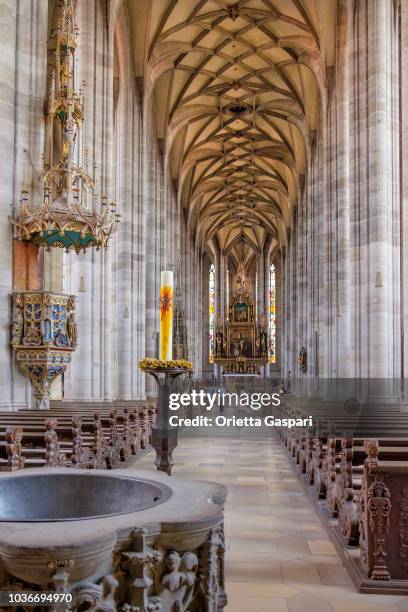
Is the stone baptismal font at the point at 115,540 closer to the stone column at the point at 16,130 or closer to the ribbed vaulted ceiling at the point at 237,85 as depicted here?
the stone column at the point at 16,130

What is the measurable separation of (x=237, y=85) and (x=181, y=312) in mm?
11737

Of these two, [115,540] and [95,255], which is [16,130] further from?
[115,540]

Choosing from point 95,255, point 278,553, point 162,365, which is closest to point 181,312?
point 95,255

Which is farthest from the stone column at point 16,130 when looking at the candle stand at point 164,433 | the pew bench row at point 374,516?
the pew bench row at point 374,516

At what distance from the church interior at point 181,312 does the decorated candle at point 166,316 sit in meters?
0.02

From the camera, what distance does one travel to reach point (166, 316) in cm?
697

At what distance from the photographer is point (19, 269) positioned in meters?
11.7

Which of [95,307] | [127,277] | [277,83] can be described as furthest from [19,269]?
[277,83]

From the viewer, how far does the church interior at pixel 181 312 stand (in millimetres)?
2838

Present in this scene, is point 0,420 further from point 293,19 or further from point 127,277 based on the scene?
point 293,19

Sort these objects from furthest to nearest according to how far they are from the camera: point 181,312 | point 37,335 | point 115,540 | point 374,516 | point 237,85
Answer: point 181,312 < point 237,85 < point 37,335 < point 374,516 < point 115,540

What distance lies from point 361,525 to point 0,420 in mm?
5303

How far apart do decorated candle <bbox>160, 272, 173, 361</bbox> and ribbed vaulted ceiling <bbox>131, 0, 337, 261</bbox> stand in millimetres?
18662

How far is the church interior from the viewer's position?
2838 millimetres
